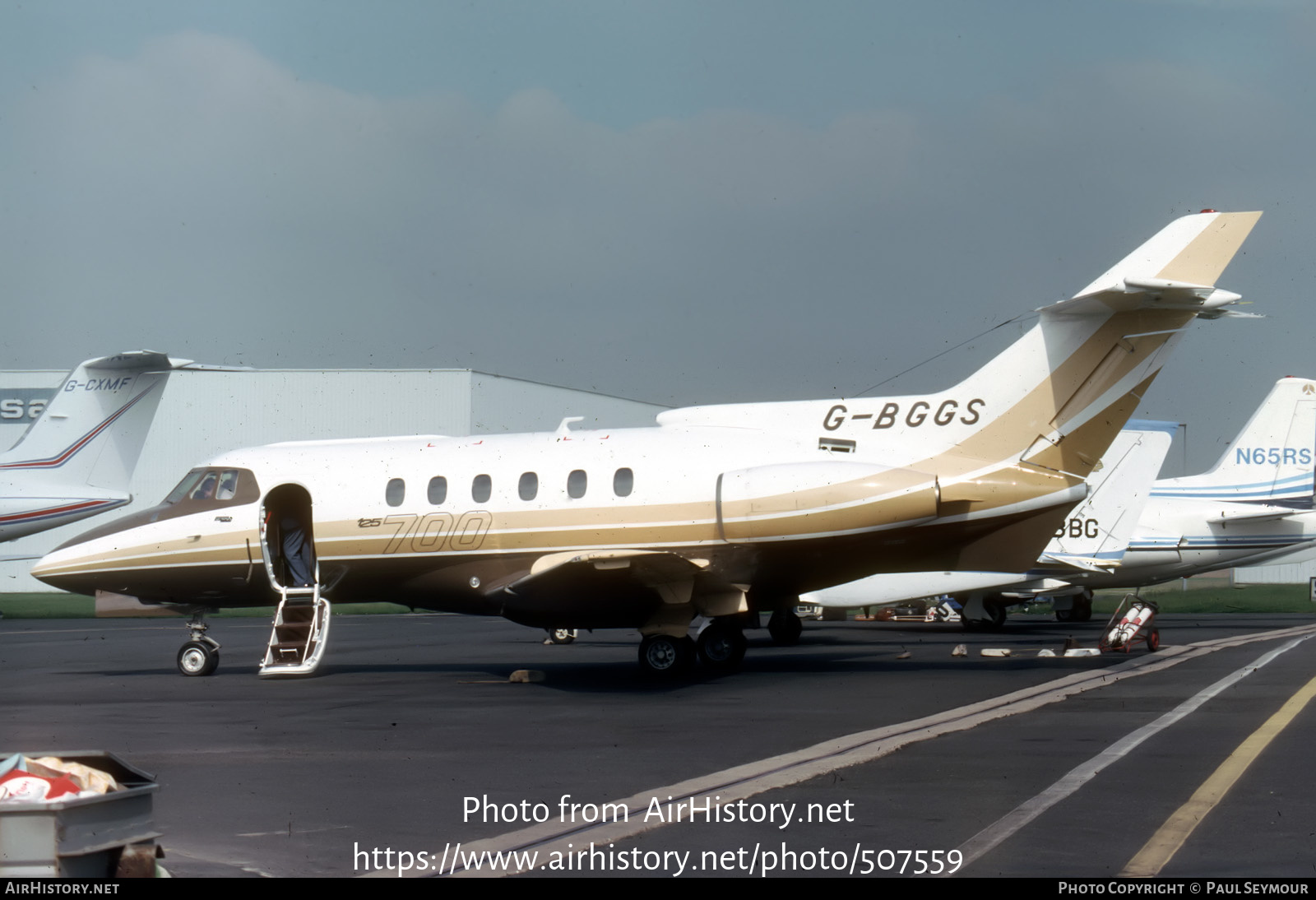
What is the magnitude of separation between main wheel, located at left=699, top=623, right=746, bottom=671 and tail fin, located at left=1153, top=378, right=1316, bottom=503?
2260cm

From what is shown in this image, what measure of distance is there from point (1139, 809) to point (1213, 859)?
127 cm

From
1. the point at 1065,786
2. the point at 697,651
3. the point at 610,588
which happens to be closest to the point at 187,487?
the point at 610,588

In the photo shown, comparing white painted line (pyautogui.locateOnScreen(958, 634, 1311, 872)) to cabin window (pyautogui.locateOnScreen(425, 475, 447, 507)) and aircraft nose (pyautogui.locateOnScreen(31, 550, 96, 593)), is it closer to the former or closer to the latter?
cabin window (pyautogui.locateOnScreen(425, 475, 447, 507))

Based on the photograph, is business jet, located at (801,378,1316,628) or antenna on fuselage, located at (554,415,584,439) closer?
antenna on fuselage, located at (554,415,584,439)

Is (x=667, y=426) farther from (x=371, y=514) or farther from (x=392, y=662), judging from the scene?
(x=392, y=662)

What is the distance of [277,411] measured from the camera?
44875mm

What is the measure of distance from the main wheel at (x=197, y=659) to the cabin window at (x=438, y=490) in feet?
13.9

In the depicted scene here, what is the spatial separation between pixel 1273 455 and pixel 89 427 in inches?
1293

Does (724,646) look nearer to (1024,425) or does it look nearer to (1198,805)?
(1024,425)

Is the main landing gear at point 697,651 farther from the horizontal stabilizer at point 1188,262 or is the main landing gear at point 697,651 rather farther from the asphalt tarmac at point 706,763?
the horizontal stabilizer at point 1188,262

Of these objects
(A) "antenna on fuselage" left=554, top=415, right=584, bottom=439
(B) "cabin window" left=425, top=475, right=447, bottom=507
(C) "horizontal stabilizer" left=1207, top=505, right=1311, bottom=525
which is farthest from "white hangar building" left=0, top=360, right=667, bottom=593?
(B) "cabin window" left=425, top=475, right=447, bottom=507

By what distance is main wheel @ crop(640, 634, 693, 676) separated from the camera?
1639 centimetres

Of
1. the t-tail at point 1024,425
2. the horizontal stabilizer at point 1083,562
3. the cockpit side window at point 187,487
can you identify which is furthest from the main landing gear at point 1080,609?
the cockpit side window at point 187,487

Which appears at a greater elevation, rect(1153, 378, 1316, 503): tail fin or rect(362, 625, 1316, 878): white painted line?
rect(1153, 378, 1316, 503): tail fin
